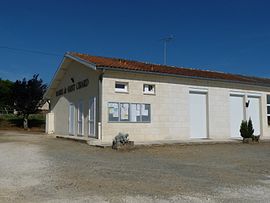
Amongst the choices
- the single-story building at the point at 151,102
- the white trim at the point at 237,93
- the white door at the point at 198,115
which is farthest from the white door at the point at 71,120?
the white trim at the point at 237,93

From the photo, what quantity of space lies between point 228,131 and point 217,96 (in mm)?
2240

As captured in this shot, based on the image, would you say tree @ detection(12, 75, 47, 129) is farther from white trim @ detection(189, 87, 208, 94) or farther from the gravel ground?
the gravel ground

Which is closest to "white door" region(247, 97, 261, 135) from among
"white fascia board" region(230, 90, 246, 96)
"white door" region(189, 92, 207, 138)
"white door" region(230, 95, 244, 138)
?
"white door" region(230, 95, 244, 138)

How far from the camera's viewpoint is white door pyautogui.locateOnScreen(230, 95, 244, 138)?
20.2m

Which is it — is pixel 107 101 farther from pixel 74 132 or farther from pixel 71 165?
pixel 71 165

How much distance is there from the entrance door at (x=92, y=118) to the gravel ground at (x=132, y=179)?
230 inches

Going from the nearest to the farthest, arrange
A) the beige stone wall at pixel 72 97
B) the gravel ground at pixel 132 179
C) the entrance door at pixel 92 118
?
1. the gravel ground at pixel 132 179
2. the entrance door at pixel 92 118
3. the beige stone wall at pixel 72 97

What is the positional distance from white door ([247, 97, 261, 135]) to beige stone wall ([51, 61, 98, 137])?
1022cm

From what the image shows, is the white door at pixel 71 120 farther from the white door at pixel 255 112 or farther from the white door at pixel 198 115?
the white door at pixel 255 112

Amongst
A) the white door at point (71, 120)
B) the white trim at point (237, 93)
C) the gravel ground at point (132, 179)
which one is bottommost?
the gravel ground at point (132, 179)

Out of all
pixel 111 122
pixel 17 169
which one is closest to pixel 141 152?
pixel 111 122

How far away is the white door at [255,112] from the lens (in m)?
21.1

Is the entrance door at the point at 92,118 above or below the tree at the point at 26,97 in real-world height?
below

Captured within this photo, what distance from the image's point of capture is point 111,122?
52.1 ft
